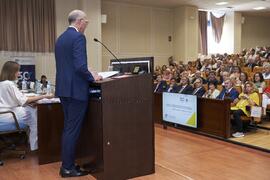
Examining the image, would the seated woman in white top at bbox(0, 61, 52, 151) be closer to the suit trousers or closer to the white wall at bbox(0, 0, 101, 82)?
the suit trousers

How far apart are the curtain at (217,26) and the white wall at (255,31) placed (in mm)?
1437

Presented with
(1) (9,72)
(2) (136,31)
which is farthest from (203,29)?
(1) (9,72)

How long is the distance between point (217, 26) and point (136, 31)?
382 centimetres

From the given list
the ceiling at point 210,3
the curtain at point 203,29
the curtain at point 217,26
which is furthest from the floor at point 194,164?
the curtain at point 217,26

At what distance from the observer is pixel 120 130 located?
260cm

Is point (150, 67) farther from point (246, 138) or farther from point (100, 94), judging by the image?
point (246, 138)

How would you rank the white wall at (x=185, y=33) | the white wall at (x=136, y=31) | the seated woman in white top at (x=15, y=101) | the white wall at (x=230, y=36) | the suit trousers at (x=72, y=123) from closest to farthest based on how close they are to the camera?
the suit trousers at (x=72, y=123) < the seated woman in white top at (x=15, y=101) < the white wall at (x=136, y=31) < the white wall at (x=185, y=33) < the white wall at (x=230, y=36)

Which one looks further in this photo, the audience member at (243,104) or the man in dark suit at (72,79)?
the audience member at (243,104)

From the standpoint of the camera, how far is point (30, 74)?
7941 millimetres

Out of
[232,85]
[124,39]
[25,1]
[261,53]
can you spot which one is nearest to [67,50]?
[232,85]

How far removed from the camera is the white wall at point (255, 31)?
13.5 metres

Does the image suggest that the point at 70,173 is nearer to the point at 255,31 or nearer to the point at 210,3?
the point at 210,3

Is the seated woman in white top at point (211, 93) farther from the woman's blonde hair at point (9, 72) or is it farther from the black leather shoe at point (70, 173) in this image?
the woman's blonde hair at point (9, 72)

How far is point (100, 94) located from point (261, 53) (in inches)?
343
